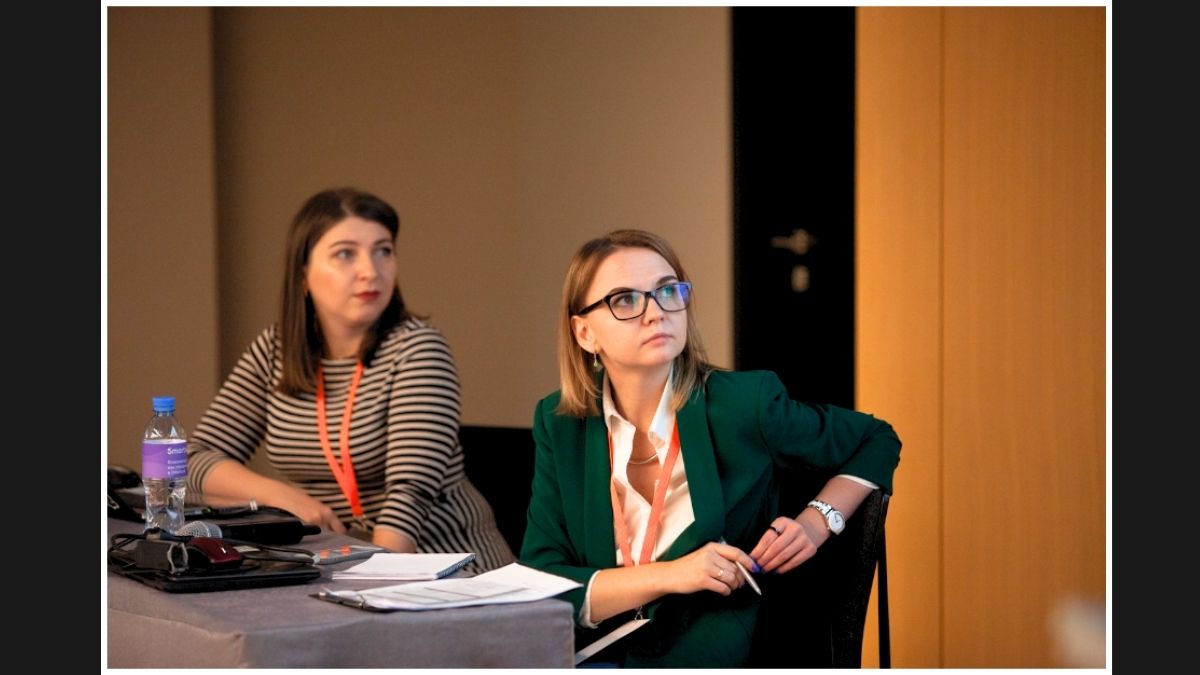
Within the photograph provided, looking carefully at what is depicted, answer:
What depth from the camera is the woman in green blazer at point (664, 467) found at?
2.38 metres

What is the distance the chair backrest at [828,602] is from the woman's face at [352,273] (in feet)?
4.33

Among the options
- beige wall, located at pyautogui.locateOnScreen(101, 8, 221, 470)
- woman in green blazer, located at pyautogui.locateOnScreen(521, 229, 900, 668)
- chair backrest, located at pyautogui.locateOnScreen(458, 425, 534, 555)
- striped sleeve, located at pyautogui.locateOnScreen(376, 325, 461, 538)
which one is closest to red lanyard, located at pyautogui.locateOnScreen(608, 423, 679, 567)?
woman in green blazer, located at pyautogui.locateOnScreen(521, 229, 900, 668)

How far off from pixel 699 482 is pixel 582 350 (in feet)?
1.26

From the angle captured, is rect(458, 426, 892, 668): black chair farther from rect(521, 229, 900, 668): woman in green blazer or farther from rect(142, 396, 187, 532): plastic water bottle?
rect(142, 396, 187, 532): plastic water bottle

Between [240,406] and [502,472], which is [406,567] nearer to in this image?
[502,472]

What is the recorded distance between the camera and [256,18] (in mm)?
5812

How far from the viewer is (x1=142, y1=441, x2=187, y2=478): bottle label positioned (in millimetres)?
2500

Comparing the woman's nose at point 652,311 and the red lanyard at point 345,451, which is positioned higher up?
the woman's nose at point 652,311

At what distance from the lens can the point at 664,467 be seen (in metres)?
2.49

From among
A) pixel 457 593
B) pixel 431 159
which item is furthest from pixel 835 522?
pixel 431 159

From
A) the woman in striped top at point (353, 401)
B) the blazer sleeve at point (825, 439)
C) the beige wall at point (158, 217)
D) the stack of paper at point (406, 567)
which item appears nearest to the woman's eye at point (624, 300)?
the blazer sleeve at point (825, 439)

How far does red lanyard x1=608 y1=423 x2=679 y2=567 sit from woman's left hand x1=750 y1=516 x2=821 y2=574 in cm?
22

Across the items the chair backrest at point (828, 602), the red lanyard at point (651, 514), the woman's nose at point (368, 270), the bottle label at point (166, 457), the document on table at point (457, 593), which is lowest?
the chair backrest at point (828, 602)

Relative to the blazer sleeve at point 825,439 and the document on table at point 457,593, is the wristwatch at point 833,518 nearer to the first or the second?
the blazer sleeve at point 825,439
